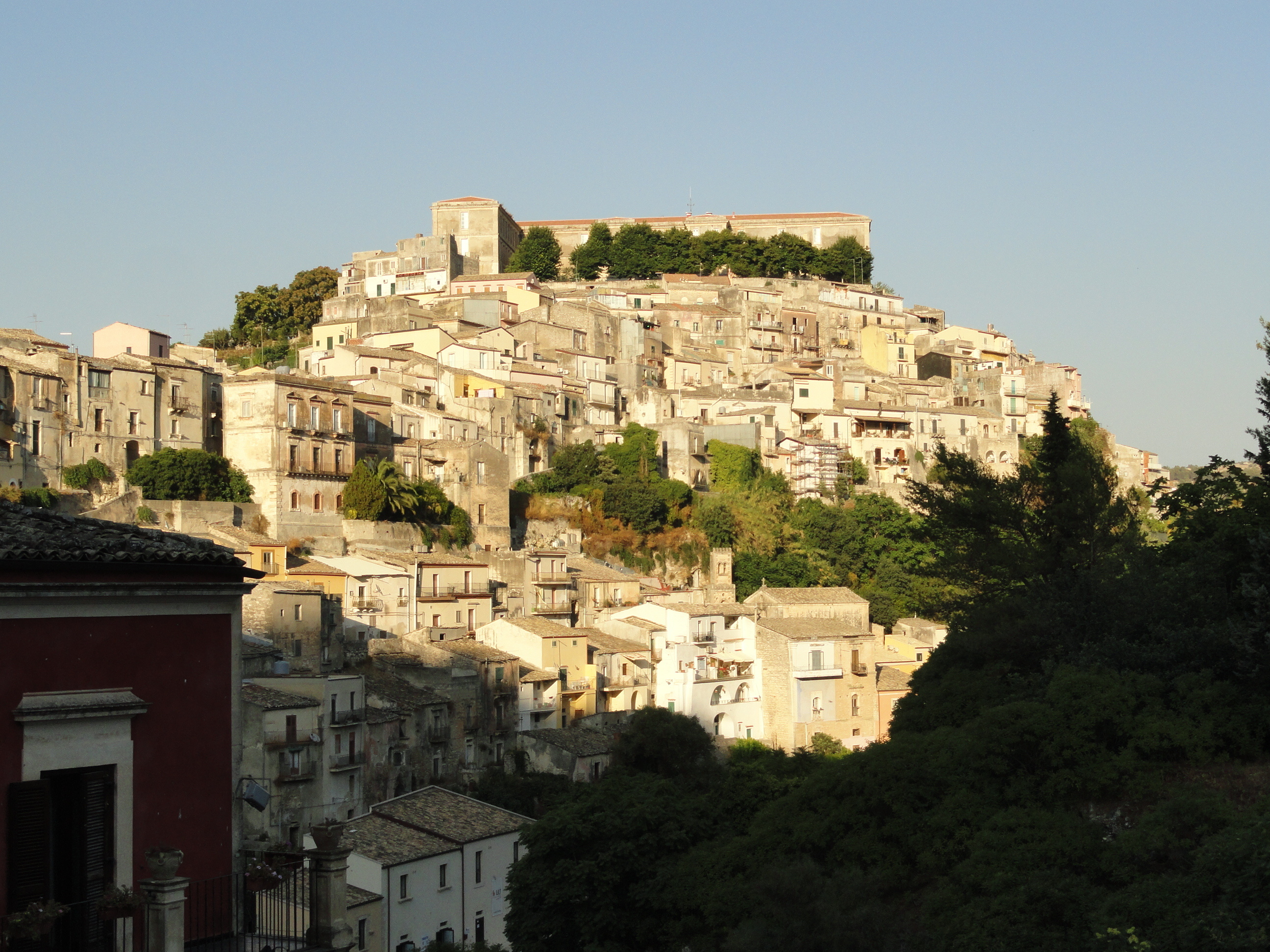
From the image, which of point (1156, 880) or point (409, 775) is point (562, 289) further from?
point (1156, 880)

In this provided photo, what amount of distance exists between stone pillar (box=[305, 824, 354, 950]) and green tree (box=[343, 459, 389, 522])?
4797 centimetres

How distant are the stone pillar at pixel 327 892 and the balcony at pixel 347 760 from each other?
30551 mm

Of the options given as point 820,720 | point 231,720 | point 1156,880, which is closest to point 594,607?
point 820,720

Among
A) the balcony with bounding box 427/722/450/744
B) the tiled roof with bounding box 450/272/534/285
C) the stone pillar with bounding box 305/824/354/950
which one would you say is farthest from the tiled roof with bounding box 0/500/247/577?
the tiled roof with bounding box 450/272/534/285

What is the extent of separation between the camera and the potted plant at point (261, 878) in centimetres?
1064

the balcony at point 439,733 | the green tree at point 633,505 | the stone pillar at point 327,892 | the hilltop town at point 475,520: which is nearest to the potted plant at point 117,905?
the stone pillar at point 327,892

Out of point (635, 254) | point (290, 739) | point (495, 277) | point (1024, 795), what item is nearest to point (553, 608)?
point (290, 739)

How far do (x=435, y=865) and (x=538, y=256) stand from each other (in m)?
81.4

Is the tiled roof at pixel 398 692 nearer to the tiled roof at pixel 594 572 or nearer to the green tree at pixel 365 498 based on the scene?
the green tree at pixel 365 498

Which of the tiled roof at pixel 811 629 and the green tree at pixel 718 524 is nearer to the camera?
the tiled roof at pixel 811 629

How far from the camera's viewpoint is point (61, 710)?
967cm

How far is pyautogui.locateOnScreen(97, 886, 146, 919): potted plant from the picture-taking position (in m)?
9.62

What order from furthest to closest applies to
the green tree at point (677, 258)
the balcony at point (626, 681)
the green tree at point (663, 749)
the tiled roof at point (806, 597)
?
the green tree at point (677, 258)
the tiled roof at point (806, 597)
the balcony at point (626, 681)
the green tree at point (663, 749)

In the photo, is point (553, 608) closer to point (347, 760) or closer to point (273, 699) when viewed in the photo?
point (347, 760)
